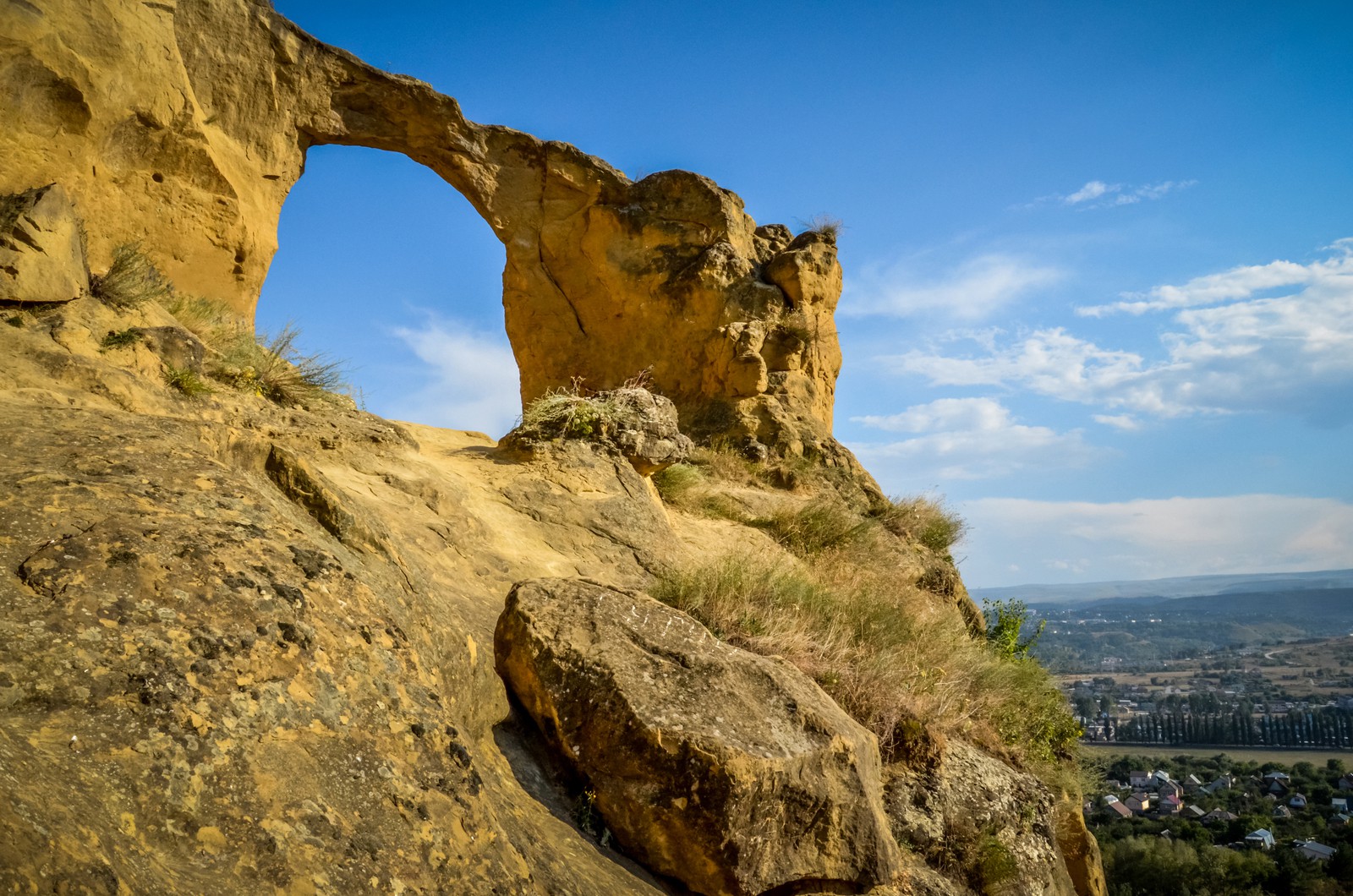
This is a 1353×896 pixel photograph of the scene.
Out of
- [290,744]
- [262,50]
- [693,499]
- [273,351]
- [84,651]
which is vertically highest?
[262,50]

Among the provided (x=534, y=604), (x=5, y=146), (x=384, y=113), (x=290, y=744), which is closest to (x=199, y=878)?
(x=290, y=744)

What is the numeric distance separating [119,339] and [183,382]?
42 cm

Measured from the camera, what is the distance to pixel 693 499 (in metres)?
9.00

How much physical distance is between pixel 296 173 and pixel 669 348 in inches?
202

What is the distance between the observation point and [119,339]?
5215 mm

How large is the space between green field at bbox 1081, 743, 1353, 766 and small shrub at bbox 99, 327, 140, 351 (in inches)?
1096

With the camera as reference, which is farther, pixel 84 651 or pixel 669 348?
pixel 669 348

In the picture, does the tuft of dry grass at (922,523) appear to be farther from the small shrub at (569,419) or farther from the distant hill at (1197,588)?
the distant hill at (1197,588)

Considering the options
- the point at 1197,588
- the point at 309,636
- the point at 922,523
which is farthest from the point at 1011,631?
the point at 1197,588

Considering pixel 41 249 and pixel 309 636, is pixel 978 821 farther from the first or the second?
pixel 41 249

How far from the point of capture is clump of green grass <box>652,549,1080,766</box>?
5164mm

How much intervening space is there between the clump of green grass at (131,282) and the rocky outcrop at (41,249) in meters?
0.14

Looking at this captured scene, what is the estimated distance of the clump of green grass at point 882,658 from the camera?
5164mm

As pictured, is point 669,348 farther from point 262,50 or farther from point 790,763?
point 790,763
